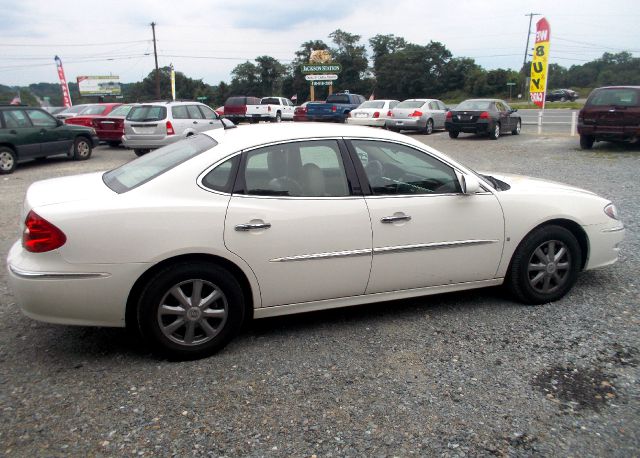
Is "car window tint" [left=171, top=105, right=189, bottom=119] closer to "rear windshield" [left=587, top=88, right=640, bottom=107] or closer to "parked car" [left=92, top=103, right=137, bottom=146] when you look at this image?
"parked car" [left=92, top=103, right=137, bottom=146]

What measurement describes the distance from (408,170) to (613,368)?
1.92 m

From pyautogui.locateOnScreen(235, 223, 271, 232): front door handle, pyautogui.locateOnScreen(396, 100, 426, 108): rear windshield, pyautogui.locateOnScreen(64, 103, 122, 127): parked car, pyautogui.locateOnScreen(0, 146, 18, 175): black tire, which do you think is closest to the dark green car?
pyautogui.locateOnScreen(0, 146, 18, 175): black tire

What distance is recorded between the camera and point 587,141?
15109mm

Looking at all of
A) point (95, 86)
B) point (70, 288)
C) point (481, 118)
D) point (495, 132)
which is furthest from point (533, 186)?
point (95, 86)

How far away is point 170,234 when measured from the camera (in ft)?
10.7

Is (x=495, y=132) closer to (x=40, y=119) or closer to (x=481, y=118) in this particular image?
(x=481, y=118)

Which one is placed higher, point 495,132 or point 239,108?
point 239,108

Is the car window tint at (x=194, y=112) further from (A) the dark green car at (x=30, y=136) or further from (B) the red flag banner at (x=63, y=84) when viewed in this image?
(B) the red flag banner at (x=63, y=84)

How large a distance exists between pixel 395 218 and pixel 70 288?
2.20m

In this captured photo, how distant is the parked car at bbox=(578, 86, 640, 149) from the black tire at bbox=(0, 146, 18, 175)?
48.5ft

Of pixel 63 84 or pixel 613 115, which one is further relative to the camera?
pixel 63 84

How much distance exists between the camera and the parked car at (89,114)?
17.7 metres

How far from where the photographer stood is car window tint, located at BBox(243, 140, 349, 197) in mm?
3615

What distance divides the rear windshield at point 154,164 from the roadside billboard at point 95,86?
91964mm
